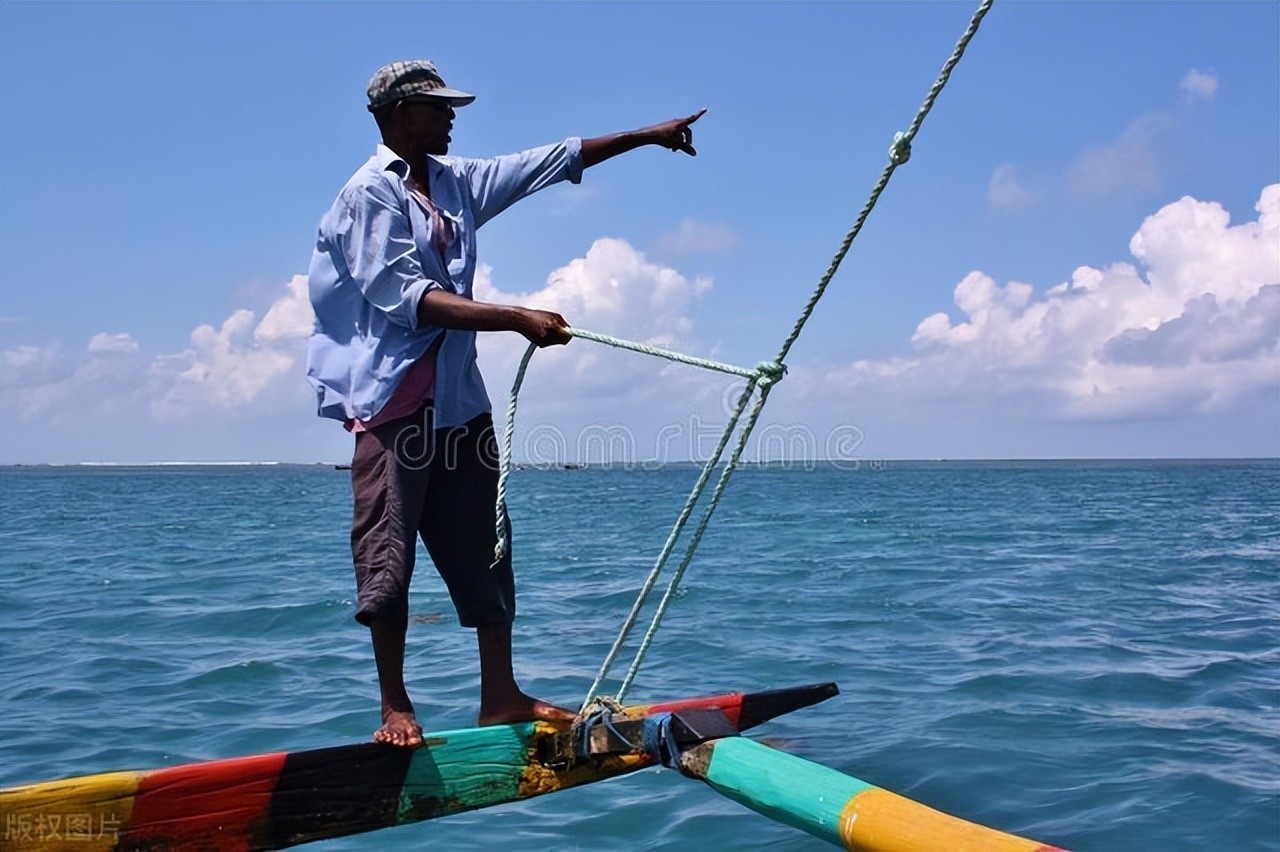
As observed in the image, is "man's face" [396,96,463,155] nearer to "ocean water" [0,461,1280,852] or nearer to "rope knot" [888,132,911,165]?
"rope knot" [888,132,911,165]

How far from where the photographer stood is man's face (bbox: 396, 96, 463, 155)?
3324 mm

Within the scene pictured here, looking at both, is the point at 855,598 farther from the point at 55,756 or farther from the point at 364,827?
the point at 364,827

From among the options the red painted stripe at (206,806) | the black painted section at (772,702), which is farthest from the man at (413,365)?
the black painted section at (772,702)

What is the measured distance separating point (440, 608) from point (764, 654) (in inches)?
172

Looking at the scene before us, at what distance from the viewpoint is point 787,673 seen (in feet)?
26.2

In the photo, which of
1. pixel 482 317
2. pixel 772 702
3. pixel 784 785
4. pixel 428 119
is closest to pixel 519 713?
pixel 772 702

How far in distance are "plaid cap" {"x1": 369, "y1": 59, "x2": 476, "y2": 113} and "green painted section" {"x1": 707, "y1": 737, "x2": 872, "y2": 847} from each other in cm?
193

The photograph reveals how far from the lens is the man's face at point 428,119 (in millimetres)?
3324

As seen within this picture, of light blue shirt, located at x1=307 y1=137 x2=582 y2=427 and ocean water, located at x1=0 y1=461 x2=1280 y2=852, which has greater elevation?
light blue shirt, located at x1=307 y1=137 x2=582 y2=427

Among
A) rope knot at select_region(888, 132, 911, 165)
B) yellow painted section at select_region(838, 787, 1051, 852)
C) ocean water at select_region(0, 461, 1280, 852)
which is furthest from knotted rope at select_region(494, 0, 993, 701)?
ocean water at select_region(0, 461, 1280, 852)

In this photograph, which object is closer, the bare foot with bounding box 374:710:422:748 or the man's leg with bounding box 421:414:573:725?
the bare foot with bounding box 374:710:422:748

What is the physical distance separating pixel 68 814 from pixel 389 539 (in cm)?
101

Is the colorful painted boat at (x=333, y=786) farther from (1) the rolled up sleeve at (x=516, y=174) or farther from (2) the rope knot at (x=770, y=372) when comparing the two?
(1) the rolled up sleeve at (x=516, y=174)

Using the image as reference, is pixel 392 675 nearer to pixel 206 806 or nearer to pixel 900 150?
pixel 206 806
